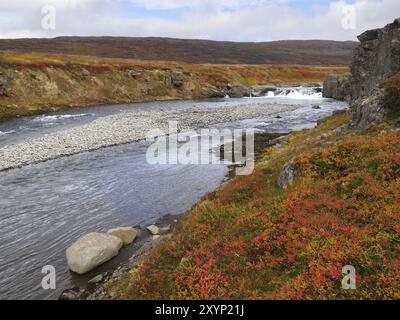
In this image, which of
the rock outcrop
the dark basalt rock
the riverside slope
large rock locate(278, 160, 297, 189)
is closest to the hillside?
the riverside slope

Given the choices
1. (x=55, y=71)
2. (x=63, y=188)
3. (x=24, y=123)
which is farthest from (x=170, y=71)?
(x=63, y=188)

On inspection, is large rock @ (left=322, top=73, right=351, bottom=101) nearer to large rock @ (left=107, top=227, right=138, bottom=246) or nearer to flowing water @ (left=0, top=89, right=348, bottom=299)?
flowing water @ (left=0, top=89, right=348, bottom=299)

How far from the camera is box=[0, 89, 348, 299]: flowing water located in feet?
54.8

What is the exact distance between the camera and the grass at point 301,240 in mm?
10258

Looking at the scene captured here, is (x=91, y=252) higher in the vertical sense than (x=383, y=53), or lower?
lower

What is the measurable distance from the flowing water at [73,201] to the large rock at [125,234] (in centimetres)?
161

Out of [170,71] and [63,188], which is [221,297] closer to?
[63,188]

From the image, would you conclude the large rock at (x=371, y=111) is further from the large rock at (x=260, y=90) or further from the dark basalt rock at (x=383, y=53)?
the large rock at (x=260, y=90)

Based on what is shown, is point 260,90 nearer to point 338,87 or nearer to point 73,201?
point 338,87

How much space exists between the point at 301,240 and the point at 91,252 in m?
9.19

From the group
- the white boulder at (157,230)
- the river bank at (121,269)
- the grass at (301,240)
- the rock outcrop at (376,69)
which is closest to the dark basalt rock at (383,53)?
the rock outcrop at (376,69)

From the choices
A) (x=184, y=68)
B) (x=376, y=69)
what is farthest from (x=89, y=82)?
(x=376, y=69)

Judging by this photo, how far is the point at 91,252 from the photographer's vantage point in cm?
1638

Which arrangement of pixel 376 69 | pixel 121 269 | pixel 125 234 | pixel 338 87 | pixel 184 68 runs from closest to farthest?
pixel 121 269
pixel 125 234
pixel 376 69
pixel 338 87
pixel 184 68
